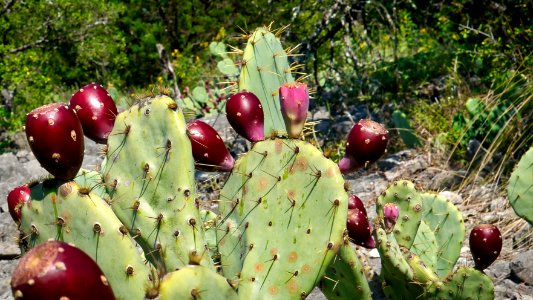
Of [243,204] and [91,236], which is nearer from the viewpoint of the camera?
[91,236]

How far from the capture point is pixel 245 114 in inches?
86.9

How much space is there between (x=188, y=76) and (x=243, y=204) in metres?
9.08

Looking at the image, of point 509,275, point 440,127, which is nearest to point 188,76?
point 440,127

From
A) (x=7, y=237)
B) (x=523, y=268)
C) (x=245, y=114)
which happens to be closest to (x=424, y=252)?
(x=523, y=268)

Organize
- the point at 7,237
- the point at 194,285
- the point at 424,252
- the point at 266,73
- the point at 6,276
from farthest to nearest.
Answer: the point at 7,237 → the point at 6,276 → the point at 424,252 → the point at 266,73 → the point at 194,285

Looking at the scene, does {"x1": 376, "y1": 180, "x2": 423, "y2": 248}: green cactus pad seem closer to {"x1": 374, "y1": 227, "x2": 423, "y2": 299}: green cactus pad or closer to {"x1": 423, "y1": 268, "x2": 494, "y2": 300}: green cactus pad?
{"x1": 374, "y1": 227, "x2": 423, "y2": 299}: green cactus pad

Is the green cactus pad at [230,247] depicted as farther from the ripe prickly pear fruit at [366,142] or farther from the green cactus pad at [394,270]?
the green cactus pad at [394,270]

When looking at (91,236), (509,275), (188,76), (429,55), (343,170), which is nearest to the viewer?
(91,236)

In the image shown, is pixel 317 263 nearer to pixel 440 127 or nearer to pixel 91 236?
pixel 91 236

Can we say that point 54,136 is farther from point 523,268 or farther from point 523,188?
point 523,268

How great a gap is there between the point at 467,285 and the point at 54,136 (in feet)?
5.98

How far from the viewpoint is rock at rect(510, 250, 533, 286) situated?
359 centimetres

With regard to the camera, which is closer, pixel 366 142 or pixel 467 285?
pixel 366 142

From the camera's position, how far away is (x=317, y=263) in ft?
6.88
